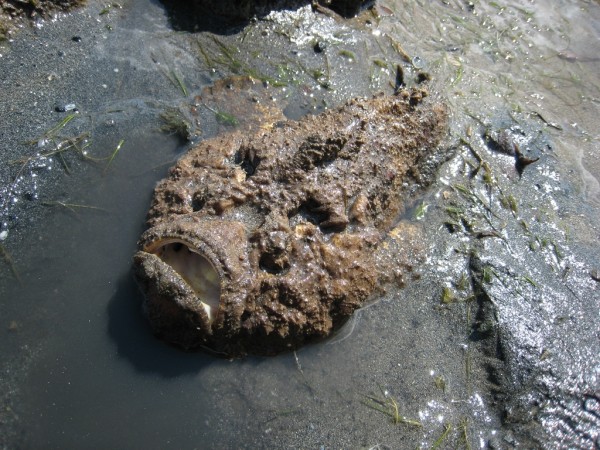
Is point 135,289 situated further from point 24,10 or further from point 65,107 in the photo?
point 24,10

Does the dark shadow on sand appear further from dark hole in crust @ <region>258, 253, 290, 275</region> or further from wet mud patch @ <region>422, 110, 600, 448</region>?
wet mud patch @ <region>422, 110, 600, 448</region>

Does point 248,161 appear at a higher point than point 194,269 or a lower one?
higher

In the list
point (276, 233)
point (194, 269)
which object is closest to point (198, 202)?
point (194, 269)

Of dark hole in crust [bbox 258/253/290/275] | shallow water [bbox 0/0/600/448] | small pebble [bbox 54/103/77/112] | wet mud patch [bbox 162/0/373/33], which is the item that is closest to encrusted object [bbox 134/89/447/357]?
dark hole in crust [bbox 258/253/290/275]

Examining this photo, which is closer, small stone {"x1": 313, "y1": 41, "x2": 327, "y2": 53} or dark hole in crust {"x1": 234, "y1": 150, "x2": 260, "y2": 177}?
dark hole in crust {"x1": 234, "y1": 150, "x2": 260, "y2": 177}

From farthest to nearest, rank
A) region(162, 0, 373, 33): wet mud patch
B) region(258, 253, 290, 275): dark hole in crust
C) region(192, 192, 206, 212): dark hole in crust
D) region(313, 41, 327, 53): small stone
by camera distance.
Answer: region(313, 41, 327, 53): small stone
region(162, 0, 373, 33): wet mud patch
region(192, 192, 206, 212): dark hole in crust
region(258, 253, 290, 275): dark hole in crust

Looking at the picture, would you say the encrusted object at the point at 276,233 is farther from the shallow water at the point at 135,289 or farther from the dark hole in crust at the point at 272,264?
the shallow water at the point at 135,289
